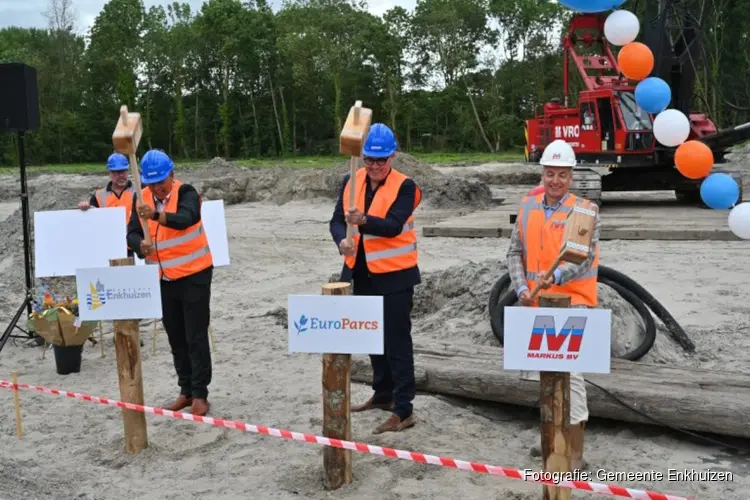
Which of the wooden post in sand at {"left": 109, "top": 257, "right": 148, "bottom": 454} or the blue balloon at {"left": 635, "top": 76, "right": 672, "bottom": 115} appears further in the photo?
the blue balloon at {"left": 635, "top": 76, "right": 672, "bottom": 115}

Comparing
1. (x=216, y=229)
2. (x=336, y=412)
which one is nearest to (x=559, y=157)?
(x=336, y=412)

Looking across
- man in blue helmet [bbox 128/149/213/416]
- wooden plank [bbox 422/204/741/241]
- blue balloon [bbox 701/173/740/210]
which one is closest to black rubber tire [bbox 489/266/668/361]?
blue balloon [bbox 701/173/740/210]

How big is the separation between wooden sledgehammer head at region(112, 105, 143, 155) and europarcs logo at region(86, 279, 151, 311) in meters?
0.84

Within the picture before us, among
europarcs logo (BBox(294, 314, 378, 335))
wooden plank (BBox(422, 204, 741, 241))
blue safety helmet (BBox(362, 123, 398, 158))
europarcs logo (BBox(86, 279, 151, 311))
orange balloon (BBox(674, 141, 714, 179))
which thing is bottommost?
wooden plank (BBox(422, 204, 741, 241))

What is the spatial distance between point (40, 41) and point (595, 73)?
49.9 meters

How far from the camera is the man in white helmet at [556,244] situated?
413cm

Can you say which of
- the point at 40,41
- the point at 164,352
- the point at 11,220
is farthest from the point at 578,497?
the point at 40,41

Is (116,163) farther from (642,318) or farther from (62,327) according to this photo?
(642,318)

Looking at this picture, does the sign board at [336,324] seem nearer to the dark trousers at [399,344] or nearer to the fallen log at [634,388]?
the dark trousers at [399,344]

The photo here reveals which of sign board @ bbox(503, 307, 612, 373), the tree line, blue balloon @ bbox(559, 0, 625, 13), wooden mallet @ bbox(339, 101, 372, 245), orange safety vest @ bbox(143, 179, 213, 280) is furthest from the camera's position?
the tree line

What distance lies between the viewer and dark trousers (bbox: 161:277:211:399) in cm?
546

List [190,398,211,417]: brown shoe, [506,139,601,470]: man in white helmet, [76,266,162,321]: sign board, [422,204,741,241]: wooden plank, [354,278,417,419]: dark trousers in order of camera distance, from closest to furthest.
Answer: [506,139,601,470]: man in white helmet, [76,266,162,321]: sign board, [354,278,417,419]: dark trousers, [190,398,211,417]: brown shoe, [422,204,741,241]: wooden plank

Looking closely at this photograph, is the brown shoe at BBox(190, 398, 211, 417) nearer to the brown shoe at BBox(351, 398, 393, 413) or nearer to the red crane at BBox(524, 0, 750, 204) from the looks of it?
the brown shoe at BBox(351, 398, 393, 413)

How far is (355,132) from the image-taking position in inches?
167
